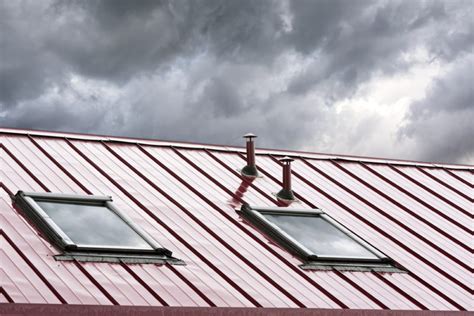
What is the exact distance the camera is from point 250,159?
23172 millimetres

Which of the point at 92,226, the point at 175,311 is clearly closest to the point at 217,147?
the point at 92,226

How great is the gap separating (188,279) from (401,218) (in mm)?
7870

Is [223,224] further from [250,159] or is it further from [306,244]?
[250,159]

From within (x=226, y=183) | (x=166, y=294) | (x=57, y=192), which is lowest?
(x=166, y=294)

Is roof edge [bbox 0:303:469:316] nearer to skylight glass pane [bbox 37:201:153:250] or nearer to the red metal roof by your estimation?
the red metal roof

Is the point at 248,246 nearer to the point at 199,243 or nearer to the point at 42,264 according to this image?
the point at 199,243

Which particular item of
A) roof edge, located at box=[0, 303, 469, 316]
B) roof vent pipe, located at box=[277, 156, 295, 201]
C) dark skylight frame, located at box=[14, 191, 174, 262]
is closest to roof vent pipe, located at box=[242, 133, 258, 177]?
roof vent pipe, located at box=[277, 156, 295, 201]

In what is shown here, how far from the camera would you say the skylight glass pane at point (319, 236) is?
64.0 ft

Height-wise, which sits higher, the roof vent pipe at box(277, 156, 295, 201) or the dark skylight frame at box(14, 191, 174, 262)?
the roof vent pipe at box(277, 156, 295, 201)

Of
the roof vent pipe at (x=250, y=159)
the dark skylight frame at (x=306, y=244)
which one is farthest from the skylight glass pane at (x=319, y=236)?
the roof vent pipe at (x=250, y=159)

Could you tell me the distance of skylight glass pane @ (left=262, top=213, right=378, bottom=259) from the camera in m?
19.5

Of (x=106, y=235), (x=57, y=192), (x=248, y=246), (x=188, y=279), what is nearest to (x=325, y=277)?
(x=248, y=246)

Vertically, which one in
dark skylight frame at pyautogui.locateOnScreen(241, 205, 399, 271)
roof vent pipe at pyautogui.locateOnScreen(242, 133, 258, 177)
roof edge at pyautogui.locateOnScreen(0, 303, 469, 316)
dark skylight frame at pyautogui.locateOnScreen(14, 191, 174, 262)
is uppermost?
roof vent pipe at pyautogui.locateOnScreen(242, 133, 258, 177)

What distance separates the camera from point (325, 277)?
18.2 m
